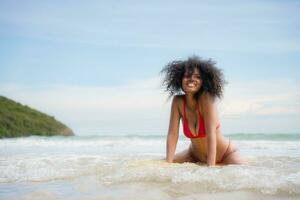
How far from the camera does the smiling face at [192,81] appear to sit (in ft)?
18.4

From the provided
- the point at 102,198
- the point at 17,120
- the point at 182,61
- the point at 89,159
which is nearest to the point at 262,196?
the point at 102,198

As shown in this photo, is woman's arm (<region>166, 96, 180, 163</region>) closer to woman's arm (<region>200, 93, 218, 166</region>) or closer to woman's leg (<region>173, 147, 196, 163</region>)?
woman's leg (<region>173, 147, 196, 163</region>)

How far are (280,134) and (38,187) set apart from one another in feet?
57.6

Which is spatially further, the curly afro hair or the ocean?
the curly afro hair

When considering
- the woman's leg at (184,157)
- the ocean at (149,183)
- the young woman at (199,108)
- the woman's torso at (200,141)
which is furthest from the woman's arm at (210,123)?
the woman's leg at (184,157)

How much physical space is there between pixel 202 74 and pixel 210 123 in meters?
0.64

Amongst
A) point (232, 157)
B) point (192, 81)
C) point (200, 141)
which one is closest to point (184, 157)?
point (200, 141)

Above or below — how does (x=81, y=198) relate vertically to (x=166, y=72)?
below

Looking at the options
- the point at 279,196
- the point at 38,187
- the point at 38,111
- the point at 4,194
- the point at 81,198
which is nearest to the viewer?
the point at 279,196

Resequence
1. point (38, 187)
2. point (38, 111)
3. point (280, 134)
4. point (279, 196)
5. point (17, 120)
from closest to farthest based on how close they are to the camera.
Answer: point (279, 196)
point (38, 187)
point (280, 134)
point (17, 120)
point (38, 111)

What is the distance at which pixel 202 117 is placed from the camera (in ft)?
18.6

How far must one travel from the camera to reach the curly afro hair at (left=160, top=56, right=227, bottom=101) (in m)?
5.61

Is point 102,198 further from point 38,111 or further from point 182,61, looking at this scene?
point 38,111

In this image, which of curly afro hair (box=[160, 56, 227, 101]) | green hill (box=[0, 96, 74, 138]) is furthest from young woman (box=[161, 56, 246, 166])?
green hill (box=[0, 96, 74, 138])
